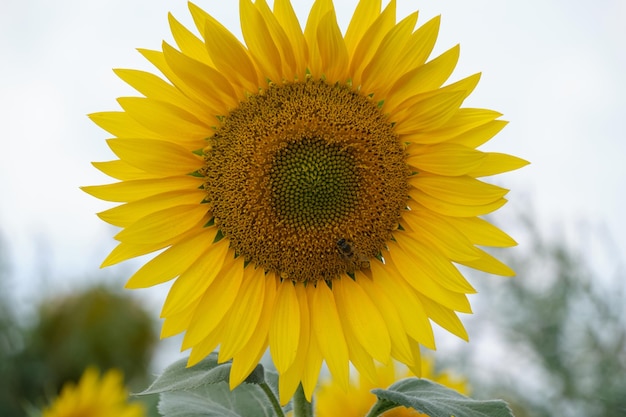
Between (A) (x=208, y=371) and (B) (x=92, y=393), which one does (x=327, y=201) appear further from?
(B) (x=92, y=393)

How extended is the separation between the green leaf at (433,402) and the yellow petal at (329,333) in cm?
9

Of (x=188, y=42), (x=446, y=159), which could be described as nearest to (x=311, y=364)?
(x=446, y=159)

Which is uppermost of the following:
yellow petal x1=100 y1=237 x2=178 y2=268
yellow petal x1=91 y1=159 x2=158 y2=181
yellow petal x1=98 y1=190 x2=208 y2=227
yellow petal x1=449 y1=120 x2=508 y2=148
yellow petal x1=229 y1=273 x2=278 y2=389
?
yellow petal x1=449 y1=120 x2=508 y2=148

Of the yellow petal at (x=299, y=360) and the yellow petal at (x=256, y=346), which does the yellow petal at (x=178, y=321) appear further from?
the yellow petal at (x=299, y=360)

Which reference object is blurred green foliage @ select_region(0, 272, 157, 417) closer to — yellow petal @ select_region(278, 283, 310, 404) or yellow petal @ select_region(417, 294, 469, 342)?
yellow petal @ select_region(278, 283, 310, 404)

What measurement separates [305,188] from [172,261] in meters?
0.36

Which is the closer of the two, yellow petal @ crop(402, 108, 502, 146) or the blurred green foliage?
yellow petal @ crop(402, 108, 502, 146)

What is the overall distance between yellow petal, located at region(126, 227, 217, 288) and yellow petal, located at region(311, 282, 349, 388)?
290mm

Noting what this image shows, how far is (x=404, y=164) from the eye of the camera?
1772 millimetres

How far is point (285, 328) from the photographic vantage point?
1677 mm

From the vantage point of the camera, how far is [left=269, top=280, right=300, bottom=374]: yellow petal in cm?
162

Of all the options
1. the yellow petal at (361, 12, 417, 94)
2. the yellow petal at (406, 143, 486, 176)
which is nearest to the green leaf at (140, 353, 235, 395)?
the yellow petal at (406, 143, 486, 176)

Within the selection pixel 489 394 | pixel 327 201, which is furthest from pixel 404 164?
pixel 489 394

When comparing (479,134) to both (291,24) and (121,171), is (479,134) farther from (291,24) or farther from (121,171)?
(121,171)
